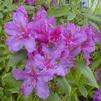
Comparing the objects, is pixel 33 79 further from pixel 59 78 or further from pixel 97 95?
pixel 97 95

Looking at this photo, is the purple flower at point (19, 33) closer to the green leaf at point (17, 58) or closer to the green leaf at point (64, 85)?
the green leaf at point (17, 58)

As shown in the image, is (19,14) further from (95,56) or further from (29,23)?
(95,56)

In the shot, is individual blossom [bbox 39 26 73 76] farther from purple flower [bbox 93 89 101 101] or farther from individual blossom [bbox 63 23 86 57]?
purple flower [bbox 93 89 101 101]

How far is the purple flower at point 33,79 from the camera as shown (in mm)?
1383

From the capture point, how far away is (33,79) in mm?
1435

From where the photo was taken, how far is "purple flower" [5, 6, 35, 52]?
4.54ft

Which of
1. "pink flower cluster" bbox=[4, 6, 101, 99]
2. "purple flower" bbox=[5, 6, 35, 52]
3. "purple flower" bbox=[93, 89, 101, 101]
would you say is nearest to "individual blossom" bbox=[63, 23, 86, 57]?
"pink flower cluster" bbox=[4, 6, 101, 99]

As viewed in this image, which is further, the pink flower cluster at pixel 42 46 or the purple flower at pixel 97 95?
the purple flower at pixel 97 95

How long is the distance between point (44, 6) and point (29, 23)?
0.73 m

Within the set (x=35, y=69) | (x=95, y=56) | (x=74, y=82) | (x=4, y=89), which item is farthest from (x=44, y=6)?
(x=35, y=69)

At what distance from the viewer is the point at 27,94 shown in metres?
1.40

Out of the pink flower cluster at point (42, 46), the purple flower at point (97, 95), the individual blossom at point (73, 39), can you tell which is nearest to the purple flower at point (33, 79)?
the pink flower cluster at point (42, 46)

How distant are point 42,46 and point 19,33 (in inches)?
5.1

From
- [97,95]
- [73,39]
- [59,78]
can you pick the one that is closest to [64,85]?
[59,78]
